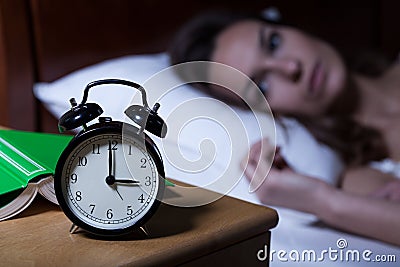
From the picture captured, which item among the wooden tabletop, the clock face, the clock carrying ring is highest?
the clock carrying ring

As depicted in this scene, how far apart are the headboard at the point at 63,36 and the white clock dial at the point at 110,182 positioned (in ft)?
2.61

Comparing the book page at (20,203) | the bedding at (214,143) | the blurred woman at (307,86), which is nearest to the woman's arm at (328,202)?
the bedding at (214,143)

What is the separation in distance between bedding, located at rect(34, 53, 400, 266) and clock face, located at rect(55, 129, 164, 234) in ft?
0.19

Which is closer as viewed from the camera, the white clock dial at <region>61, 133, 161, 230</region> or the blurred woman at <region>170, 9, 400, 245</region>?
the white clock dial at <region>61, 133, 161, 230</region>

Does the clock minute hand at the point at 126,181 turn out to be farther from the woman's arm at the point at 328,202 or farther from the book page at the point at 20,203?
the woman's arm at the point at 328,202

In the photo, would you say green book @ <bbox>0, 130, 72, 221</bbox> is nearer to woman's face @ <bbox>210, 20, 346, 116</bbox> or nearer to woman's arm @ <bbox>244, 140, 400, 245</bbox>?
woman's arm @ <bbox>244, 140, 400, 245</bbox>

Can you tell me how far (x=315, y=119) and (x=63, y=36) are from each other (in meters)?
0.64

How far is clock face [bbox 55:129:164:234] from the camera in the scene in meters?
0.60

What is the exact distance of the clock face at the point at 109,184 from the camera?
60 cm

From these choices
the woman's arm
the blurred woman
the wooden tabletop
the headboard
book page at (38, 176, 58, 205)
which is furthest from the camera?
the blurred woman

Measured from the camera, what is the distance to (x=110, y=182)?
602 mm

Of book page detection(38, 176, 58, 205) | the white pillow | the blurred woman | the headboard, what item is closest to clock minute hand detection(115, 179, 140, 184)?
book page detection(38, 176, 58, 205)

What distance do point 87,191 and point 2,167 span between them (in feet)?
0.56

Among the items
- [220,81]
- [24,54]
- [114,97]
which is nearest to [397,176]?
[220,81]
